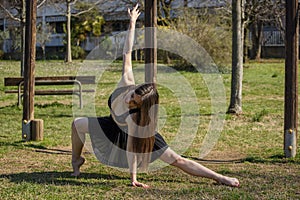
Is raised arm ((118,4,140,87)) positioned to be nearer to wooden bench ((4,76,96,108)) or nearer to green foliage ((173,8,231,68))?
wooden bench ((4,76,96,108))

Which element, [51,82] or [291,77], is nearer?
[291,77]

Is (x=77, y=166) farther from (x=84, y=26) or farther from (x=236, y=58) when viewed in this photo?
(x=84, y=26)

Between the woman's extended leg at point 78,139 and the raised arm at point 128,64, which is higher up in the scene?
the raised arm at point 128,64

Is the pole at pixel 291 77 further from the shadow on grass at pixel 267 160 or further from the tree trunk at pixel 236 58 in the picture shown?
the tree trunk at pixel 236 58

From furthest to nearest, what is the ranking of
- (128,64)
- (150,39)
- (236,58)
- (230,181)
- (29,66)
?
(236,58), (29,66), (150,39), (128,64), (230,181)

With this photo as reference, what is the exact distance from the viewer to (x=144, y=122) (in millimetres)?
5469

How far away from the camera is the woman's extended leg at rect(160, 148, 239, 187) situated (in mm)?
5465

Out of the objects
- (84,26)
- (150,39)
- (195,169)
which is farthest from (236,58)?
(84,26)

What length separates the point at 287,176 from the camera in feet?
19.4

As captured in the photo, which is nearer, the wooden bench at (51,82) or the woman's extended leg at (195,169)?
the woman's extended leg at (195,169)

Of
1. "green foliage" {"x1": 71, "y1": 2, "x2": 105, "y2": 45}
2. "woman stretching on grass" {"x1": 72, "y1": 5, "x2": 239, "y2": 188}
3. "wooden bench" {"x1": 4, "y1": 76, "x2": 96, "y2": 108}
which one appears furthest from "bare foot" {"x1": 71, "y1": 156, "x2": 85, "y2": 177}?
"green foliage" {"x1": 71, "y1": 2, "x2": 105, "y2": 45}

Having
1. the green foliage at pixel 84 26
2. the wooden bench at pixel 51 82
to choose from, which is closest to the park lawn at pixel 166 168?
the wooden bench at pixel 51 82

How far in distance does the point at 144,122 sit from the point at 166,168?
110 cm

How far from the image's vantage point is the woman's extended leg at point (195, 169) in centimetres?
546
